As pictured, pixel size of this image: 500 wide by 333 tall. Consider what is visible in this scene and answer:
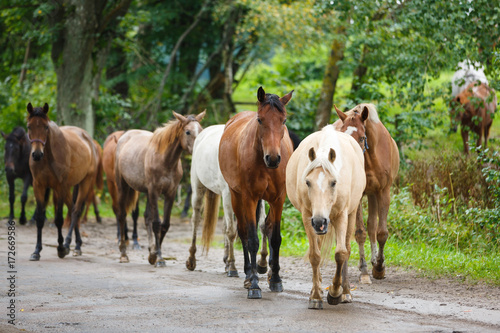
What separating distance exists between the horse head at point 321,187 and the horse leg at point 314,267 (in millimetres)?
514

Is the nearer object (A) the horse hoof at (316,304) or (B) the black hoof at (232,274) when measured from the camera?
(A) the horse hoof at (316,304)

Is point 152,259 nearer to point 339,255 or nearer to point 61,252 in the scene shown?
point 61,252

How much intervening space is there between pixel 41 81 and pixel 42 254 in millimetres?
11747

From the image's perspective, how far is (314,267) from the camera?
5.68 metres

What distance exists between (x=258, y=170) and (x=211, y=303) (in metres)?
1.62

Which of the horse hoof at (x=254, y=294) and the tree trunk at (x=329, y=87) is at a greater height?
the tree trunk at (x=329, y=87)

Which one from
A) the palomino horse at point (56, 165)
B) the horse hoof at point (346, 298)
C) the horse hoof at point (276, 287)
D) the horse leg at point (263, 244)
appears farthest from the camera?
the palomino horse at point (56, 165)

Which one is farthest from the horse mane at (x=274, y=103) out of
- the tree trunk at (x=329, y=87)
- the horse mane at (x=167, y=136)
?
the tree trunk at (x=329, y=87)

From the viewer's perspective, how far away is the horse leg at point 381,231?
23.9ft

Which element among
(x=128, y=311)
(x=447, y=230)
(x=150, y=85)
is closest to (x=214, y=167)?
(x=128, y=311)

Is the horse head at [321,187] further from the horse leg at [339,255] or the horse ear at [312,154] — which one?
the horse leg at [339,255]

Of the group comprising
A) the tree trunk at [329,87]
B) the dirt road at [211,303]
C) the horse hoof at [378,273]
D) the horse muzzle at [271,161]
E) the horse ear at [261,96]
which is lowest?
the dirt road at [211,303]

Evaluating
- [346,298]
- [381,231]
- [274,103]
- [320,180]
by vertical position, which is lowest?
[346,298]

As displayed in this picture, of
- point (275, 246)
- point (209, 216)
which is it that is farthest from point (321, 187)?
point (209, 216)
